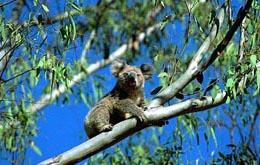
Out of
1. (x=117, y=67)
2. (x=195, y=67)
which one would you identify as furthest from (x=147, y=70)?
(x=195, y=67)

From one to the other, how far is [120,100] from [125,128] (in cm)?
137

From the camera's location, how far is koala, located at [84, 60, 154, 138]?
5.05 metres

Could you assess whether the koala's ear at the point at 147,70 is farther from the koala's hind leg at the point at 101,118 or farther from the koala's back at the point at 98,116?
the koala's hind leg at the point at 101,118

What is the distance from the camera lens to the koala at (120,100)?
505cm

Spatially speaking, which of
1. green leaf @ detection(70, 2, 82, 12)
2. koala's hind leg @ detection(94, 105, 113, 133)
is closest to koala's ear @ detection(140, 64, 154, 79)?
koala's hind leg @ detection(94, 105, 113, 133)

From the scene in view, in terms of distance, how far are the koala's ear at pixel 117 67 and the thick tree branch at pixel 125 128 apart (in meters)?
1.90

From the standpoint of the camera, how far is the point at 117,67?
599 cm

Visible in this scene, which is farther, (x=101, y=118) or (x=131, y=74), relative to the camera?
(x=131, y=74)

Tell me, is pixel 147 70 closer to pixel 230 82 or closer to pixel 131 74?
pixel 131 74

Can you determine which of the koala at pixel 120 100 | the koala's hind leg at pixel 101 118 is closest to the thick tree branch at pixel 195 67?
the koala at pixel 120 100

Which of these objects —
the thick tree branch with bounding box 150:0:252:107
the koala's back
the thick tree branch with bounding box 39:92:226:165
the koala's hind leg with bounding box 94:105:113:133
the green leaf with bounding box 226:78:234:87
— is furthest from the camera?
the koala's back

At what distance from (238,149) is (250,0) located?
1.47 meters

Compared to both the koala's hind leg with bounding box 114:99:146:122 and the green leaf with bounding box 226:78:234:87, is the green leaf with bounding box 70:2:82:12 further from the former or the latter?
the green leaf with bounding box 226:78:234:87

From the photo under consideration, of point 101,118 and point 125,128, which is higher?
point 101,118
